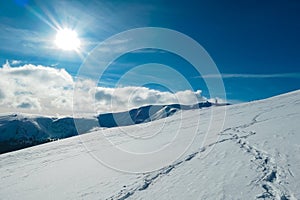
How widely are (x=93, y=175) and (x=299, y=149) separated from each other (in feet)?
33.3

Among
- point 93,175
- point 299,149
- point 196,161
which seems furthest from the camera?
point 93,175

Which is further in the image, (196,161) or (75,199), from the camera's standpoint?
(196,161)

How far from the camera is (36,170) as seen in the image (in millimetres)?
17703

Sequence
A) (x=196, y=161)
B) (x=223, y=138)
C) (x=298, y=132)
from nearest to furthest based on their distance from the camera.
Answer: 1. (x=196, y=161)
2. (x=298, y=132)
3. (x=223, y=138)

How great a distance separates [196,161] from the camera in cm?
1295

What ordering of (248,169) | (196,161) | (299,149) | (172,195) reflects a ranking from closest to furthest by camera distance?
1. (172,195)
2. (248,169)
3. (299,149)
4. (196,161)

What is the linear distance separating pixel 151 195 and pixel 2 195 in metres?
8.29

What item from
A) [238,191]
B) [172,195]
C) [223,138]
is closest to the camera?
[238,191]

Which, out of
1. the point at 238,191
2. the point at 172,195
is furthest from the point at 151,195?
the point at 238,191

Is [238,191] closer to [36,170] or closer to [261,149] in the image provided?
[261,149]

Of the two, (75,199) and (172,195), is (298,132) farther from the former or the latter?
(75,199)

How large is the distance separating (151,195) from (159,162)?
4.80 m

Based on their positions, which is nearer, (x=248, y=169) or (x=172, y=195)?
(x=172, y=195)

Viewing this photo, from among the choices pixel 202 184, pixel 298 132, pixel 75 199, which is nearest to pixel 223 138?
pixel 298 132
